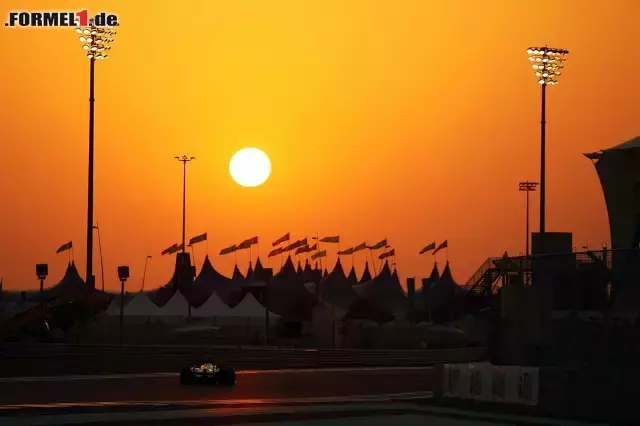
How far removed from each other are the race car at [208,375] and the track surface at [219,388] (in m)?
0.56

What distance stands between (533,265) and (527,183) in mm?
84946

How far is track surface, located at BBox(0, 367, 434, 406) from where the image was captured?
120 ft

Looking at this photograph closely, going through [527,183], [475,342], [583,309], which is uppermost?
[527,183]

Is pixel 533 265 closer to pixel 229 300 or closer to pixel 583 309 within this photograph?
pixel 583 309

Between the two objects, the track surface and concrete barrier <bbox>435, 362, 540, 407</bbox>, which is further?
the track surface

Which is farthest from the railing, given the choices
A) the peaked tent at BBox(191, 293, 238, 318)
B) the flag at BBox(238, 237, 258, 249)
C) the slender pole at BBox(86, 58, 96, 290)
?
the flag at BBox(238, 237, 258, 249)

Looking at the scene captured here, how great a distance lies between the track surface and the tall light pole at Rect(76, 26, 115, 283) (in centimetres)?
882

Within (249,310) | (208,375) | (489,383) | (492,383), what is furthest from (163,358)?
(492,383)

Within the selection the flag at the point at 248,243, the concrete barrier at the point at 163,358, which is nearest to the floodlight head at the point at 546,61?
the concrete barrier at the point at 163,358

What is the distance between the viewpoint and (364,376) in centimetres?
5400

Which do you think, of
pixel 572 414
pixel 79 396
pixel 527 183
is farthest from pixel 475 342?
pixel 572 414

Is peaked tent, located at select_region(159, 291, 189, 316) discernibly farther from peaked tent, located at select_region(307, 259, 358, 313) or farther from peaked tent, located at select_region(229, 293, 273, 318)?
peaked tent, located at select_region(307, 259, 358, 313)

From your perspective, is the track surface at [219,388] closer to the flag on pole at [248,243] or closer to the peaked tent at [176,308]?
the peaked tent at [176,308]

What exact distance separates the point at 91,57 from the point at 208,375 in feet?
75.7
